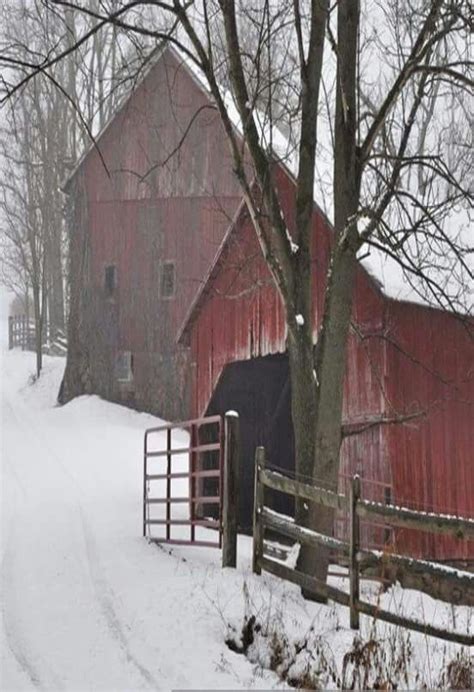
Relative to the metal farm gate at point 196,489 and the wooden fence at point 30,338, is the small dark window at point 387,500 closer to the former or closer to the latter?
the metal farm gate at point 196,489

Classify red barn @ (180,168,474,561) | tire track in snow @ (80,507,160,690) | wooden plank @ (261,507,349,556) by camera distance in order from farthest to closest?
1. red barn @ (180,168,474,561)
2. wooden plank @ (261,507,349,556)
3. tire track in snow @ (80,507,160,690)

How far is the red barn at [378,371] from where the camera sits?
13602mm

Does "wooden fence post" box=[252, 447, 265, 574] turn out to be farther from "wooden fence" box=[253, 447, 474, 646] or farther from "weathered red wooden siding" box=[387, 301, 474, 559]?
"weathered red wooden siding" box=[387, 301, 474, 559]

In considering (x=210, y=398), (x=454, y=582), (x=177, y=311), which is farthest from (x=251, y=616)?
(x=177, y=311)

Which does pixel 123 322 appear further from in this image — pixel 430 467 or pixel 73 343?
pixel 430 467

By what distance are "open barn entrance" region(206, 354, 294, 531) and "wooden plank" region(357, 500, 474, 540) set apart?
9228mm

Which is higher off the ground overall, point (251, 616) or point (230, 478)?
point (230, 478)

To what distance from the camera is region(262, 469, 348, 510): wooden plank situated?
26.8ft

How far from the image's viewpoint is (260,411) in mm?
17531

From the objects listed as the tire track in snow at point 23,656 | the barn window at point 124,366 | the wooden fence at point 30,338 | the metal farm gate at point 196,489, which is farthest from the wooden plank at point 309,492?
the wooden fence at point 30,338

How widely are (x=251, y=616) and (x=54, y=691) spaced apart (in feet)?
5.39

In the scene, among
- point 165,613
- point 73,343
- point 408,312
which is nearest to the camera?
point 165,613

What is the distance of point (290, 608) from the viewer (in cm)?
830

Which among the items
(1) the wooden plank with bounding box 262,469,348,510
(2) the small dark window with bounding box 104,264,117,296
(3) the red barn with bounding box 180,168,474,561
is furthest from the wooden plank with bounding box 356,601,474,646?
(2) the small dark window with bounding box 104,264,117,296
